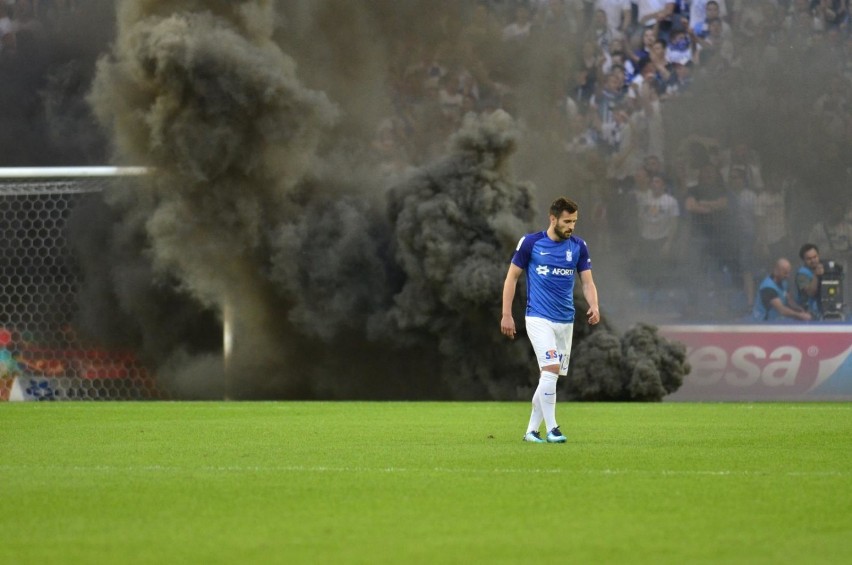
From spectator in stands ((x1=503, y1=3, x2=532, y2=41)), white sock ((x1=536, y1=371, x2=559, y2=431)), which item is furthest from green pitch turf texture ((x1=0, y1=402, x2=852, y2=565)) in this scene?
spectator in stands ((x1=503, y1=3, x2=532, y2=41))

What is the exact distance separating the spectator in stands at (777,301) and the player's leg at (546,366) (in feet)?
32.9

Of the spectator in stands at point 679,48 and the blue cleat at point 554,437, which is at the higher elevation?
the spectator in stands at point 679,48

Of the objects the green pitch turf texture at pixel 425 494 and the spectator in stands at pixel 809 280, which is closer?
the green pitch turf texture at pixel 425 494

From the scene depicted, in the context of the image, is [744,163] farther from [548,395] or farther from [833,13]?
[548,395]

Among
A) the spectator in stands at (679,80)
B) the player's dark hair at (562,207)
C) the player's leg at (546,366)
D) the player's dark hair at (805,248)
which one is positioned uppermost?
the spectator in stands at (679,80)

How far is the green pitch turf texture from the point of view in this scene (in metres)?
5.26

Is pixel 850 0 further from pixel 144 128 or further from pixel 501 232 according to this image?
pixel 144 128

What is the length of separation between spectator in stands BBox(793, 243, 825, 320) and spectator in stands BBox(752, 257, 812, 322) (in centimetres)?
11

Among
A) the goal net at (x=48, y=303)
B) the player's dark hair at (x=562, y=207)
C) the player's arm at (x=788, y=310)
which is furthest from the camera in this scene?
the goal net at (x=48, y=303)

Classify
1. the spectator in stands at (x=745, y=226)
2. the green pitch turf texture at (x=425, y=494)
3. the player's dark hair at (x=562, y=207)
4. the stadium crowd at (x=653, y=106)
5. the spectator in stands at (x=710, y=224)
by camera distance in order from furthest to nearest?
the stadium crowd at (x=653, y=106) < the spectator in stands at (x=710, y=224) < the spectator in stands at (x=745, y=226) < the player's dark hair at (x=562, y=207) < the green pitch turf texture at (x=425, y=494)

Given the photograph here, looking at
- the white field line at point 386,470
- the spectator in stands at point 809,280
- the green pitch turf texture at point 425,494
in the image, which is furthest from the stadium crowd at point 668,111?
the white field line at point 386,470

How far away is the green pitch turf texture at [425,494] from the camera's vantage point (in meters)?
5.26

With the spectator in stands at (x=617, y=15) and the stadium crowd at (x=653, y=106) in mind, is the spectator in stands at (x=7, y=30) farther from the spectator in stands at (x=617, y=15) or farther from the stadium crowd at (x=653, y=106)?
the spectator in stands at (x=617, y=15)

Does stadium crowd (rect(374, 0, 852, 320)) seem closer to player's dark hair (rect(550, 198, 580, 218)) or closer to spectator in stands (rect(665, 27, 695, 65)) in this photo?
spectator in stands (rect(665, 27, 695, 65))
